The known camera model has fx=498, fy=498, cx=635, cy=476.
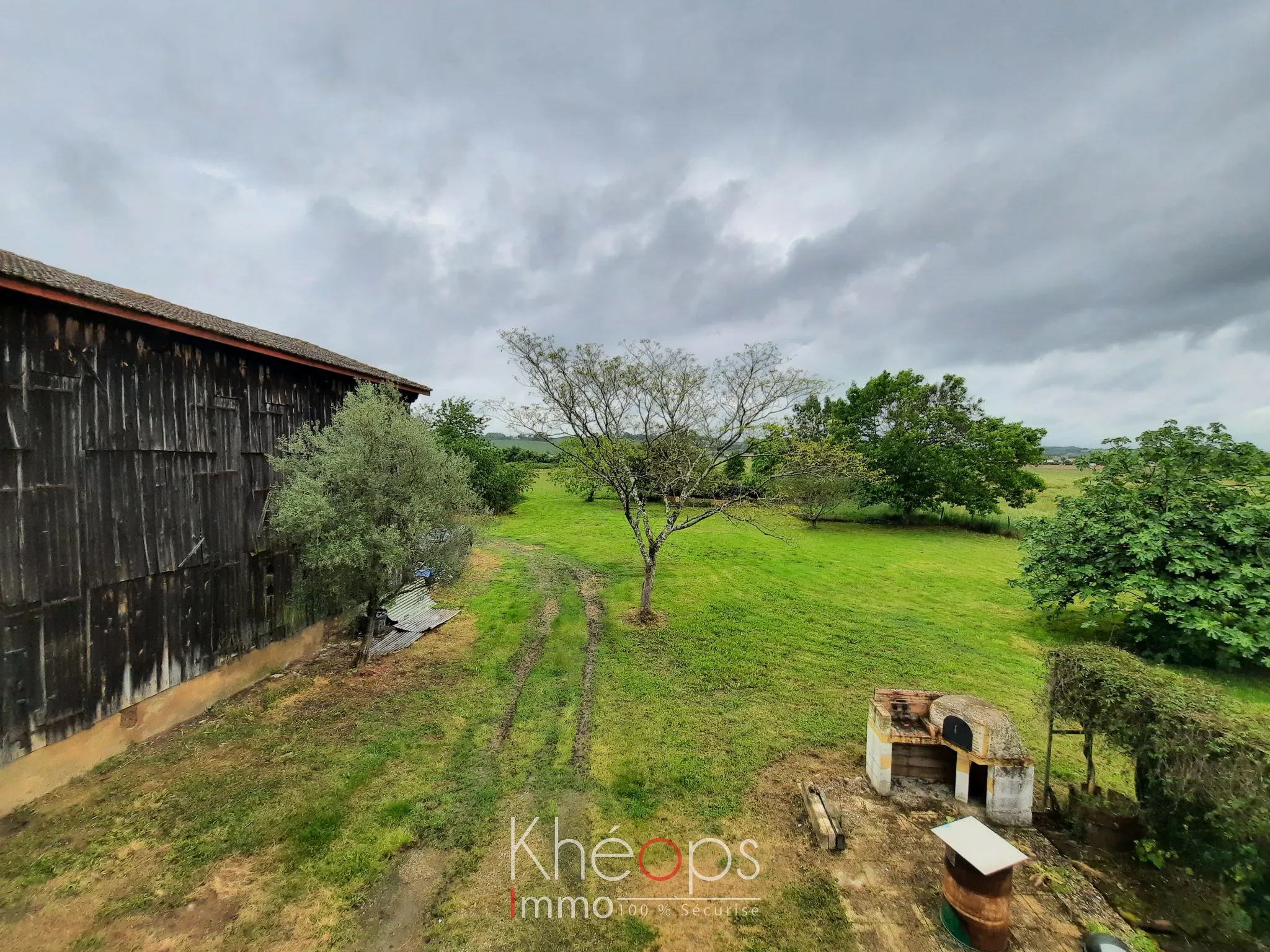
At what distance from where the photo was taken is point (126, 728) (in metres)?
7.37

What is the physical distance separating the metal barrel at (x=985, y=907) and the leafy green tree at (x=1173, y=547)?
1025 centimetres

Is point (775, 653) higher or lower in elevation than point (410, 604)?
lower

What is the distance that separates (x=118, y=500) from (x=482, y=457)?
28310 millimetres

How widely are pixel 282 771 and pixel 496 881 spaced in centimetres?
391

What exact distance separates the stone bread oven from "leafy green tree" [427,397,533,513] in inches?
1072

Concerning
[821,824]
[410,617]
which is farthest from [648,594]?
[821,824]

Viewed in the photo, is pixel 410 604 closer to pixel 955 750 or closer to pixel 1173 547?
pixel 955 750

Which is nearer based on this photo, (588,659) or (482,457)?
(588,659)

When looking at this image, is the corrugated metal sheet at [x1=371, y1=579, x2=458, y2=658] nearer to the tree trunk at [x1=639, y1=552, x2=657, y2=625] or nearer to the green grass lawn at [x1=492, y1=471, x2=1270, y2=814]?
the green grass lawn at [x1=492, y1=471, x2=1270, y2=814]

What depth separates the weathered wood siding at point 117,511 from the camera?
6117mm

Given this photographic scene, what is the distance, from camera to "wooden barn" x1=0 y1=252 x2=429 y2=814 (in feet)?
20.0

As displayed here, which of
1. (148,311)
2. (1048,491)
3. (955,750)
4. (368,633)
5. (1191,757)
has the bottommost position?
(955,750)

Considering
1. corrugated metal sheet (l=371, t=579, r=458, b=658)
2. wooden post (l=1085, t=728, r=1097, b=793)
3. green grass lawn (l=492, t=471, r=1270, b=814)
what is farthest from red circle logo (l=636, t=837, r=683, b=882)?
corrugated metal sheet (l=371, t=579, r=458, b=658)

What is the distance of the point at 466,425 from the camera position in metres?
37.8
